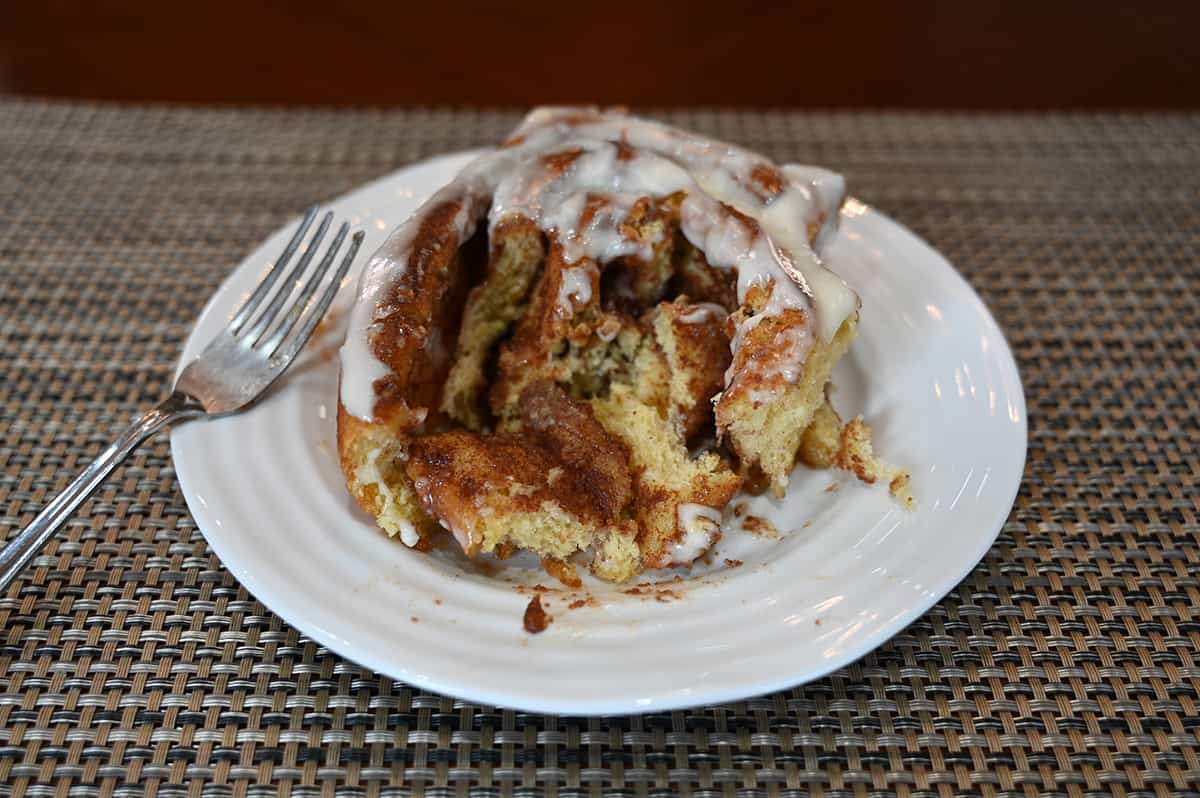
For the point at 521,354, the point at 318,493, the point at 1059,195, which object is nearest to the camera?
the point at 318,493

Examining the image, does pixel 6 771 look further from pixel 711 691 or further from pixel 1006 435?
pixel 1006 435

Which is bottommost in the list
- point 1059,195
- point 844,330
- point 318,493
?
point 1059,195

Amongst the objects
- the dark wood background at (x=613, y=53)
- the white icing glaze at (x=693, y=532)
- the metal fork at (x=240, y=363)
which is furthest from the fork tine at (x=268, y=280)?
the dark wood background at (x=613, y=53)

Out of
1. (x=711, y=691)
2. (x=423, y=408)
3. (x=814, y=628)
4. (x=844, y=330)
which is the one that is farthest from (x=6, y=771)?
(x=844, y=330)

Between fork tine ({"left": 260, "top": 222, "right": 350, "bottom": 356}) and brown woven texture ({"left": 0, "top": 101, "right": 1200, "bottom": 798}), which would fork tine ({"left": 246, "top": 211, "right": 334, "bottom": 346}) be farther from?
brown woven texture ({"left": 0, "top": 101, "right": 1200, "bottom": 798})

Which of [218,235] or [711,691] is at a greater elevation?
[711,691]

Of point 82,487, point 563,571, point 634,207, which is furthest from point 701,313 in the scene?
point 82,487

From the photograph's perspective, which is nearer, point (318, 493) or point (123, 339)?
point (318, 493)

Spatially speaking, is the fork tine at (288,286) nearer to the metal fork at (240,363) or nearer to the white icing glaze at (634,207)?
the metal fork at (240,363)
